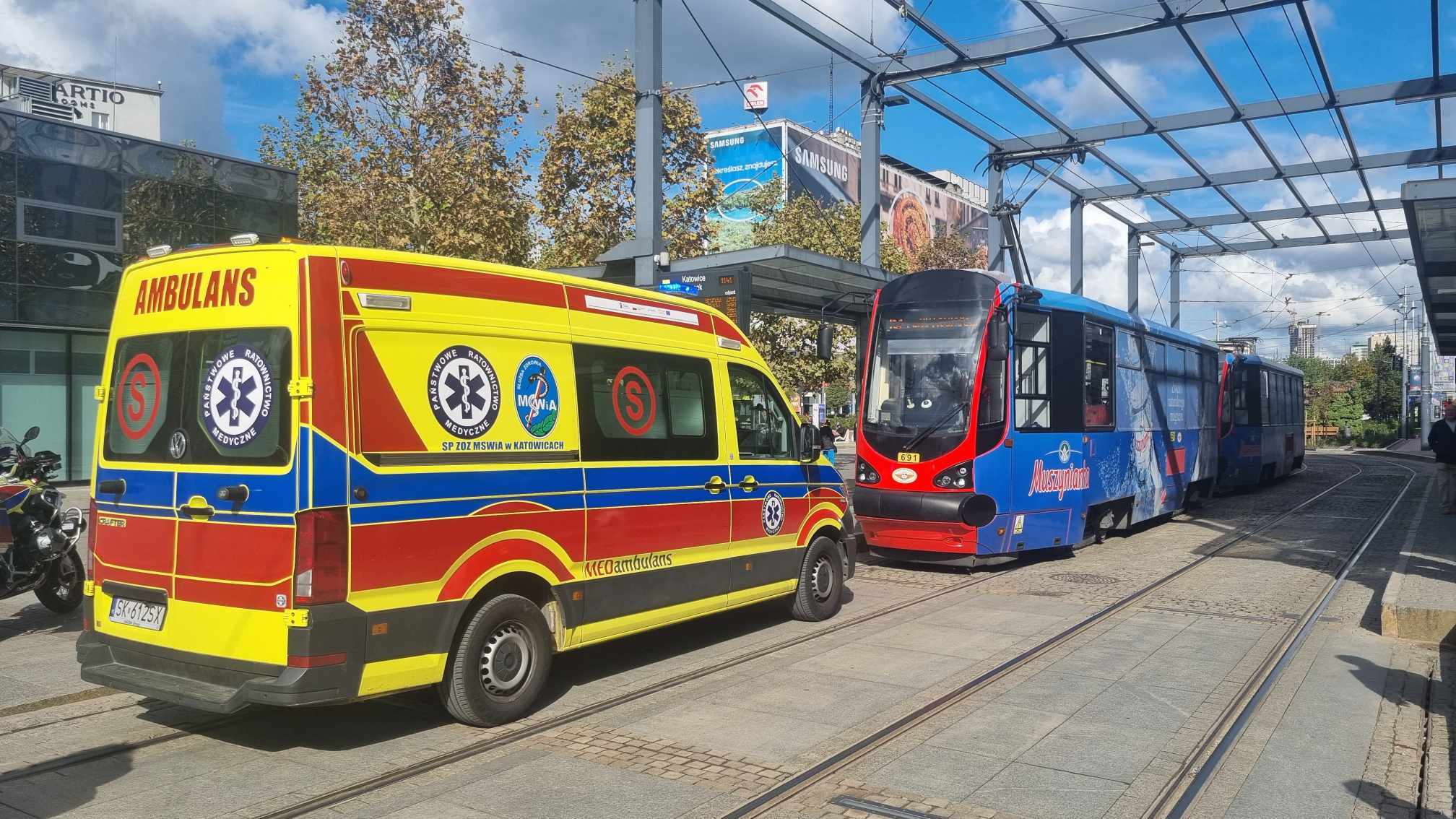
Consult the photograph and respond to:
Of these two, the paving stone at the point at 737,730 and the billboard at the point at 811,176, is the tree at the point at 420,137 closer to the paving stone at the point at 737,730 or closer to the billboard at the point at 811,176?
the paving stone at the point at 737,730

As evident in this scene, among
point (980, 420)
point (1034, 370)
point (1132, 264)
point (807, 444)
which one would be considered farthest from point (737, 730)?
point (1132, 264)

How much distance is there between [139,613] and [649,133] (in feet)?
28.6

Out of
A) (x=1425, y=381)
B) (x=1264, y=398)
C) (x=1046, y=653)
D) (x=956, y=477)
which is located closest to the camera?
(x=1046, y=653)

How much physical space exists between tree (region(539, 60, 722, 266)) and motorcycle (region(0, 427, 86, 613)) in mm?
19270

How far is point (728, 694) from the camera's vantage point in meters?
6.85

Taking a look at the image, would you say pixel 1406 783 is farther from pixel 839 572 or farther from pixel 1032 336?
pixel 1032 336

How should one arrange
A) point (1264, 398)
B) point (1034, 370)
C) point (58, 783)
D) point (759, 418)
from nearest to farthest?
point (58, 783)
point (759, 418)
point (1034, 370)
point (1264, 398)

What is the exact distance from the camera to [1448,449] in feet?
58.5

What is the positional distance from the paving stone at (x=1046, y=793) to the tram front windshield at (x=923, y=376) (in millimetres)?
6796

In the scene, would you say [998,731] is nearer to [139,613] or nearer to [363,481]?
[363,481]

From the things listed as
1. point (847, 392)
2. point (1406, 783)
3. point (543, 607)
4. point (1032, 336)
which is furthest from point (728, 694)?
point (847, 392)

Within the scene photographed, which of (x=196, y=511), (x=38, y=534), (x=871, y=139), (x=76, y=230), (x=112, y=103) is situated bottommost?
(x=38, y=534)

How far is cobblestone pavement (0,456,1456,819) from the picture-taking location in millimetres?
5000

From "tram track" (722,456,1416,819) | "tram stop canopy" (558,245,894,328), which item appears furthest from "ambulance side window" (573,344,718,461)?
"tram stop canopy" (558,245,894,328)
